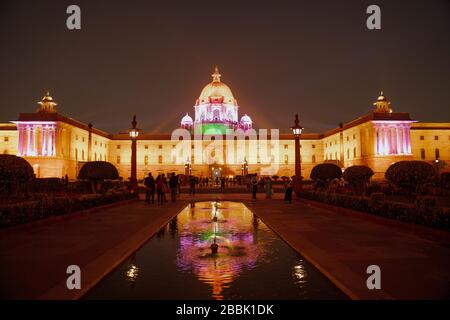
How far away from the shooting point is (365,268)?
277 inches

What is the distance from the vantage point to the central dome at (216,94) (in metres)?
92.7

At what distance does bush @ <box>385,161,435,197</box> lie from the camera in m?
16.2

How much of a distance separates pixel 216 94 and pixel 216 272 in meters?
87.7

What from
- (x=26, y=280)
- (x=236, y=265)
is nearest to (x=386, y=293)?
(x=236, y=265)

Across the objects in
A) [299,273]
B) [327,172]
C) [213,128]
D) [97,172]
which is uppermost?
[213,128]

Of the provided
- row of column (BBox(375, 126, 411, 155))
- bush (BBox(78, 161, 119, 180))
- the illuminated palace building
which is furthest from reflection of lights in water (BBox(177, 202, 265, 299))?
row of column (BBox(375, 126, 411, 155))

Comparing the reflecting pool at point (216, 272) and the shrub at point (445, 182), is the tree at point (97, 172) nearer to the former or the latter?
the reflecting pool at point (216, 272)

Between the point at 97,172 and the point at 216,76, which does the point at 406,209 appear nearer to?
the point at 97,172

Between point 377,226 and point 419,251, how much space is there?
4011 millimetres

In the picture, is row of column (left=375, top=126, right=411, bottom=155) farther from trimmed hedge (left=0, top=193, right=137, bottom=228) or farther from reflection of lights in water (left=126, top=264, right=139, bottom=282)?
reflection of lights in water (left=126, top=264, right=139, bottom=282)

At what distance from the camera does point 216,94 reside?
93.0 metres

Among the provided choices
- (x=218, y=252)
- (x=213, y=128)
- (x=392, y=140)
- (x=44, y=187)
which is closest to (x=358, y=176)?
(x=218, y=252)
